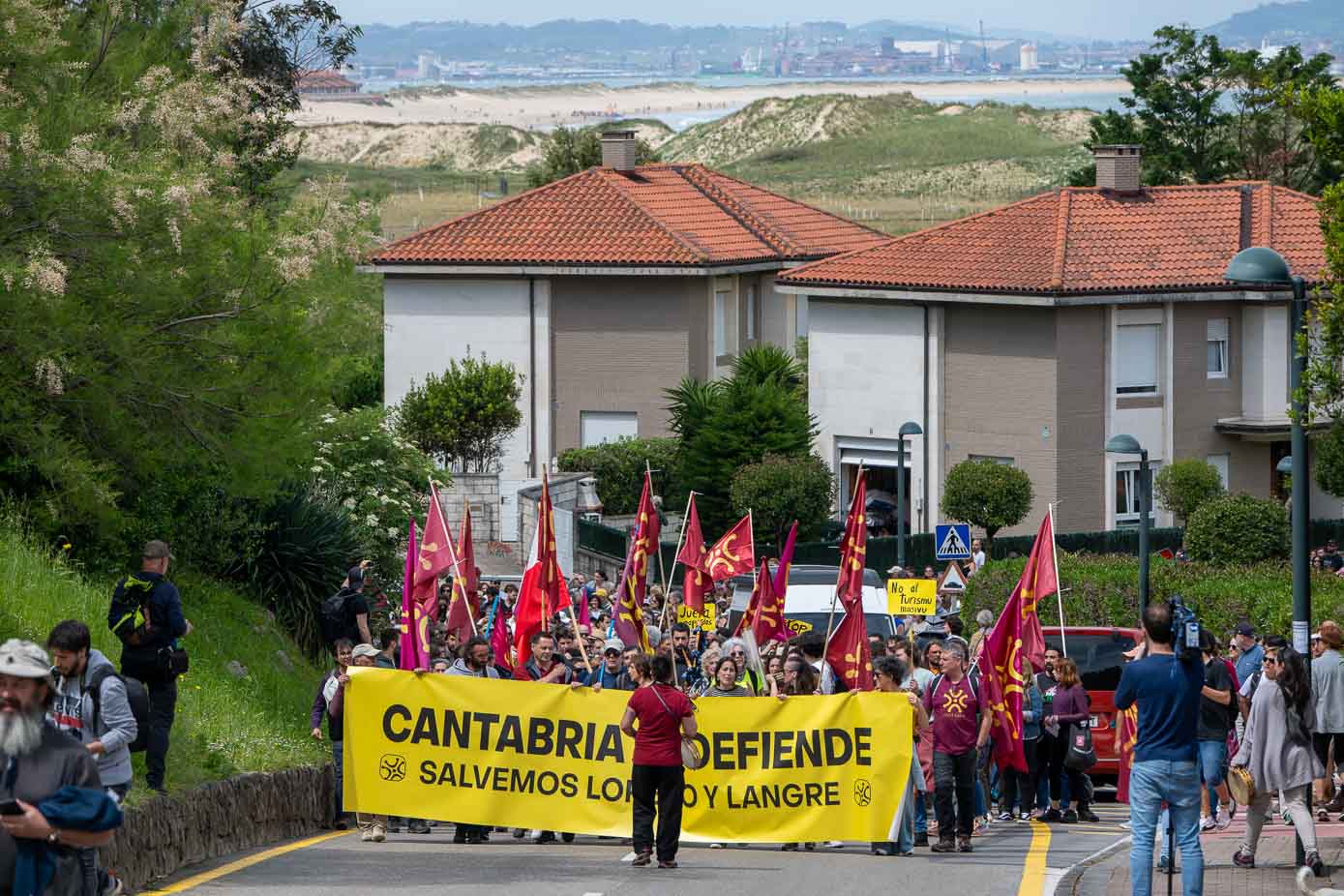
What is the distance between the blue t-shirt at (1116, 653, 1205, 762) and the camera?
41.2 ft

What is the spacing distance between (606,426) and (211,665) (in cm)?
3864

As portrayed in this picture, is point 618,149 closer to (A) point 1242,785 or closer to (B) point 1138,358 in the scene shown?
(B) point 1138,358

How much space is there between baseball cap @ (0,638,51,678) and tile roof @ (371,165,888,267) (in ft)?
158

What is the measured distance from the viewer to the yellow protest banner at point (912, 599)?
2662cm

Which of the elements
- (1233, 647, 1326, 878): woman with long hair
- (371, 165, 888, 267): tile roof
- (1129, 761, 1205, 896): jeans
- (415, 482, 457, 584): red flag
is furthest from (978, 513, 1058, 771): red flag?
(371, 165, 888, 267): tile roof

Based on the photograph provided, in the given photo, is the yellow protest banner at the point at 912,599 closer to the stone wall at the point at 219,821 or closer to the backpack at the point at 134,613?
the stone wall at the point at 219,821

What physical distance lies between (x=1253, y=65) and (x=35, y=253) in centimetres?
6278

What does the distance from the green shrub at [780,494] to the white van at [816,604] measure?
1658 cm

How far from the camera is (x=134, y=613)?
14.8 m

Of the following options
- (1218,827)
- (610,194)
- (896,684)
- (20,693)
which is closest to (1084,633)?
(1218,827)

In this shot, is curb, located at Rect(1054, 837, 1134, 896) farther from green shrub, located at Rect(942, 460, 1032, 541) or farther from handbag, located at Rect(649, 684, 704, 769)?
green shrub, located at Rect(942, 460, 1032, 541)

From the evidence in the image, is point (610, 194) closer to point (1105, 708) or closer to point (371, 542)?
point (371, 542)

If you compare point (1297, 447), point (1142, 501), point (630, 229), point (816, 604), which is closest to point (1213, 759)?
point (1297, 447)

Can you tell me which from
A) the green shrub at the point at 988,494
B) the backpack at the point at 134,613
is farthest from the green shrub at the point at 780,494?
the backpack at the point at 134,613
